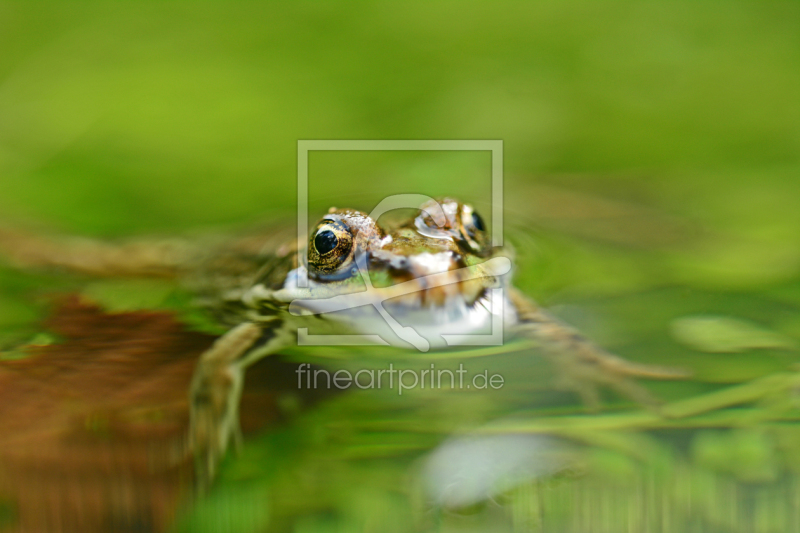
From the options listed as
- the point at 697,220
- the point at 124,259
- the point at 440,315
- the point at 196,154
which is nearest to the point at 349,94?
the point at 196,154

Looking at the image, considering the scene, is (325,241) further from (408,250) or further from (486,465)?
(486,465)

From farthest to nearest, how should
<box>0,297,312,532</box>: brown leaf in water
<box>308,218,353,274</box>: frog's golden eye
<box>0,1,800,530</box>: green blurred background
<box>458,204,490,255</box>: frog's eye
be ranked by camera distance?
<box>0,1,800,530</box>: green blurred background
<box>458,204,490,255</box>: frog's eye
<box>308,218,353,274</box>: frog's golden eye
<box>0,297,312,532</box>: brown leaf in water

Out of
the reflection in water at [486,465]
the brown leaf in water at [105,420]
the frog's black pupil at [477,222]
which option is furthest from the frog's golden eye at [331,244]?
the reflection in water at [486,465]

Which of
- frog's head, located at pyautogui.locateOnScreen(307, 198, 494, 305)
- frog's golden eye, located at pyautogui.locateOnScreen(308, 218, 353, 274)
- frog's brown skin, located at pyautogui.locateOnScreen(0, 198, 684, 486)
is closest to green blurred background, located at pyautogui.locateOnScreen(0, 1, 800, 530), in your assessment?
frog's brown skin, located at pyautogui.locateOnScreen(0, 198, 684, 486)

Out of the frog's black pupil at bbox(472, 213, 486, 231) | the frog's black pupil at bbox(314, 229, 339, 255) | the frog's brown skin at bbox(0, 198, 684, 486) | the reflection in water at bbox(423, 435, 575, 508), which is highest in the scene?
the frog's black pupil at bbox(472, 213, 486, 231)

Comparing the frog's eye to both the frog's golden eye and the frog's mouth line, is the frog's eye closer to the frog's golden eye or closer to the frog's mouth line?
the frog's mouth line

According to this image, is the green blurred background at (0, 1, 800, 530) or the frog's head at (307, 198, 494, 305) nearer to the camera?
the frog's head at (307, 198, 494, 305)

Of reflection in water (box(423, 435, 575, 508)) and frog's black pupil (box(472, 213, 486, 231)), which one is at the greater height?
frog's black pupil (box(472, 213, 486, 231))

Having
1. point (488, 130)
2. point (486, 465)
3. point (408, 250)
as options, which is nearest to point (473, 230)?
point (408, 250)

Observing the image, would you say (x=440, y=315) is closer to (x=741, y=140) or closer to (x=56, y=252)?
(x=56, y=252)
